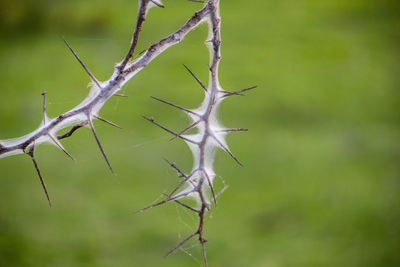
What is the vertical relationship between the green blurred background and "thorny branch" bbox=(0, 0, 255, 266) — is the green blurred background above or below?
below

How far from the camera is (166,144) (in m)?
2.07

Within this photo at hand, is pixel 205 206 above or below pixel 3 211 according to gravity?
above

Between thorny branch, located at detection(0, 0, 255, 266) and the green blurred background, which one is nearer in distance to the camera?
thorny branch, located at detection(0, 0, 255, 266)

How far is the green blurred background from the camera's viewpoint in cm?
181

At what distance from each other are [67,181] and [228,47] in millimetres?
1199

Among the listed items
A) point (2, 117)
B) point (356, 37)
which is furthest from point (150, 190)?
point (356, 37)

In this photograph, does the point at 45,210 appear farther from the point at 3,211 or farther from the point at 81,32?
the point at 81,32

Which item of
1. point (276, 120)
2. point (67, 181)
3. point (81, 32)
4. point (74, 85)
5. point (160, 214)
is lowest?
point (160, 214)

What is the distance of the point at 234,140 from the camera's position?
207cm

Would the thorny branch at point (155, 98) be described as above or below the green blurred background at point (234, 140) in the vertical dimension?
above

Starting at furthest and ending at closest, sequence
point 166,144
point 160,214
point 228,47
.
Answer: point 228,47 → point 166,144 → point 160,214

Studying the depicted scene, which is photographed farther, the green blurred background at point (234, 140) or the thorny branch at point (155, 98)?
the green blurred background at point (234, 140)

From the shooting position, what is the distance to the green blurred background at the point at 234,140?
1813mm

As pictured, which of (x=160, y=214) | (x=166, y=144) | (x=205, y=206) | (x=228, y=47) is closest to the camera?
(x=205, y=206)
